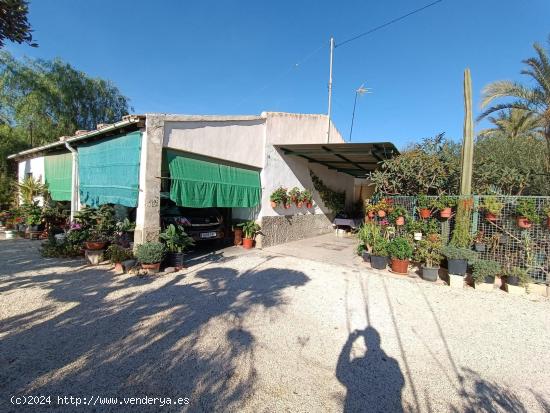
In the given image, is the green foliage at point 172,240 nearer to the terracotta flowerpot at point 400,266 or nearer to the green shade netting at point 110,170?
the green shade netting at point 110,170

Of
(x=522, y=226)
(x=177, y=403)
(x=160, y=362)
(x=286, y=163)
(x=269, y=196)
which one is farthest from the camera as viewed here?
(x=286, y=163)

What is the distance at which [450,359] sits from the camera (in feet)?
10.0

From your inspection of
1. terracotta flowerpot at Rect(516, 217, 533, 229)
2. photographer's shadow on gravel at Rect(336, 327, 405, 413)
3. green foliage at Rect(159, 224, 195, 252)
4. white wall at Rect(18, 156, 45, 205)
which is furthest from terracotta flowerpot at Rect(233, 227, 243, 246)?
white wall at Rect(18, 156, 45, 205)

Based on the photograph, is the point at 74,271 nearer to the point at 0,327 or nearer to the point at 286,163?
the point at 0,327

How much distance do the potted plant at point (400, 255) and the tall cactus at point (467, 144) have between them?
1720mm

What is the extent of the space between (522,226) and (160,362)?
6699mm

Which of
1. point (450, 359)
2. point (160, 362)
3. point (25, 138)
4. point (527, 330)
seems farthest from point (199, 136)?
point (25, 138)

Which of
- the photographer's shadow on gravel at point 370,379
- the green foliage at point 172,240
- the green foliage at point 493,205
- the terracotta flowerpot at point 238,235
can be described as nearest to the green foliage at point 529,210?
the green foliage at point 493,205

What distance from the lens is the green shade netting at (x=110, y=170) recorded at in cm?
617

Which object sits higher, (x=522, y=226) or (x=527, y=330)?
(x=522, y=226)

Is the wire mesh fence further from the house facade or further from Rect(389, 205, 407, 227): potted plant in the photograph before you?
the house facade

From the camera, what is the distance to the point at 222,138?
7512 mm

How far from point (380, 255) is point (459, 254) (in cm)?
166

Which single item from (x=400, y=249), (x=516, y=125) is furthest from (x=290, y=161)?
(x=516, y=125)
